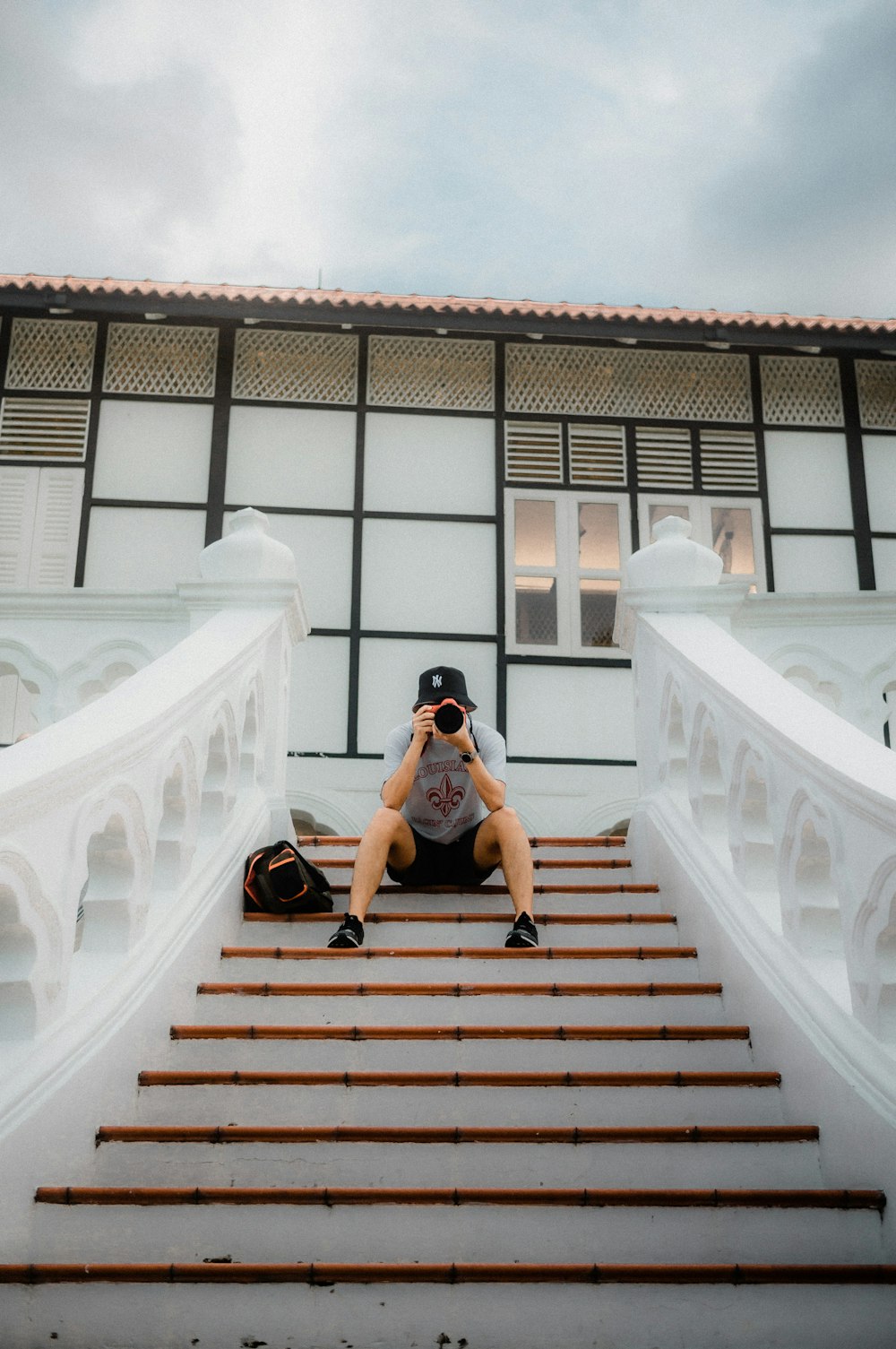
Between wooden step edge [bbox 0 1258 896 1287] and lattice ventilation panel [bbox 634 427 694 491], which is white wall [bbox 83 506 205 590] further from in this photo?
wooden step edge [bbox 0 1258 896 1287]

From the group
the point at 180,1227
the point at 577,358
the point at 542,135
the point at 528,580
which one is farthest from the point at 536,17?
the point at 180,1227

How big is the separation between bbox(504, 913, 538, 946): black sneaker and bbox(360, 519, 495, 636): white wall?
4975mm

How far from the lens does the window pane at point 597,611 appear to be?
8164 mm

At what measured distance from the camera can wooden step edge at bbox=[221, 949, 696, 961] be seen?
3082mm

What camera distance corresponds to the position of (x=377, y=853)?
338 centimetres

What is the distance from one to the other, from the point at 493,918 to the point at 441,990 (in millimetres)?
495

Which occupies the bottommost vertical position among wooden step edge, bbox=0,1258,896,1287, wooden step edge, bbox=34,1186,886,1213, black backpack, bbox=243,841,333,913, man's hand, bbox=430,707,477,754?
wooden step edge, bbox=0,1258,896,1287

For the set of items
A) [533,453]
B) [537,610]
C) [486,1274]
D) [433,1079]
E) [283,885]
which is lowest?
[486,1274]

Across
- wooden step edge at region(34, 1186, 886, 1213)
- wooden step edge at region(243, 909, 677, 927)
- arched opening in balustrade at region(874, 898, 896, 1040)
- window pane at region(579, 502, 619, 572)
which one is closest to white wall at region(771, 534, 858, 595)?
window pane at region(579, 502, 619, 572)

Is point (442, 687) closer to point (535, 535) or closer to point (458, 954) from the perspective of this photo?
point (458, 954)

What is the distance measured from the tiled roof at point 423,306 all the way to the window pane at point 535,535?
4.65ft

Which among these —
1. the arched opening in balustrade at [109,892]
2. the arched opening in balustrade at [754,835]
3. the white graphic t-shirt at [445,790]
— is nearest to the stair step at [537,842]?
the white graphic t-shirt at [445,790]

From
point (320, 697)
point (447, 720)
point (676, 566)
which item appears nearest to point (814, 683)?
point (676, 566)

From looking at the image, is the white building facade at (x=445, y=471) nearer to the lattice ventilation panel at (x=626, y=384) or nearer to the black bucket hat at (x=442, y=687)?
the lattice ventilation panel at (x=626, y=384)
